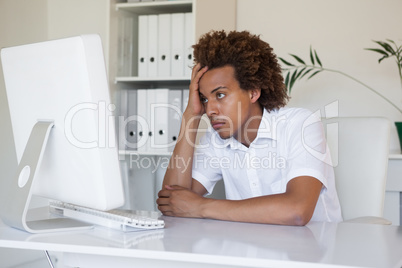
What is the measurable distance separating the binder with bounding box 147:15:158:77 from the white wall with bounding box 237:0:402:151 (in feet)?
1.84

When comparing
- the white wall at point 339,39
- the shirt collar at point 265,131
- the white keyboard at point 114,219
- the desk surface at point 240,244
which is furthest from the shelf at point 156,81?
the desk surface at point 240,244

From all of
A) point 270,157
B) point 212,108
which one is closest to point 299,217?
point 270,157

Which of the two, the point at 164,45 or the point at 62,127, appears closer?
the point at 62,127

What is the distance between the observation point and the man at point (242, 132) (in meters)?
1.87

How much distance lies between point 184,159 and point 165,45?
3.70 feet

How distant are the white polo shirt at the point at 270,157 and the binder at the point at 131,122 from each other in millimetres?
991

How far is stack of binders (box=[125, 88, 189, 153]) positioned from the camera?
296 centimetres

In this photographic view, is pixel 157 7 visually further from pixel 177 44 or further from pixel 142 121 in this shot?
pixel 142 121

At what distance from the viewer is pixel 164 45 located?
2.99 meters

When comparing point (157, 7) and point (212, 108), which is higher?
point (157, 7)

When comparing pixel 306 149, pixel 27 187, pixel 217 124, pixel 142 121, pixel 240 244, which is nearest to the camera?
pixel 240 244

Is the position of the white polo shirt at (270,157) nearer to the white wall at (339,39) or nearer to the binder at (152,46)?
the binder at (152,46)

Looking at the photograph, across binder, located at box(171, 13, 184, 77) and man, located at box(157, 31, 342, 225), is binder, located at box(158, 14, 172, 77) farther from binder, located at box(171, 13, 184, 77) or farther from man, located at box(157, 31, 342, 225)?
man, located at box(157, 31, 342, 225)

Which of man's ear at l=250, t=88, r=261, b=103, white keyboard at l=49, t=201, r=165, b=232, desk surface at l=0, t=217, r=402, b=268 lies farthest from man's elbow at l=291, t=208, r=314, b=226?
man's ear at l=250, t=88, r=261, b=103
